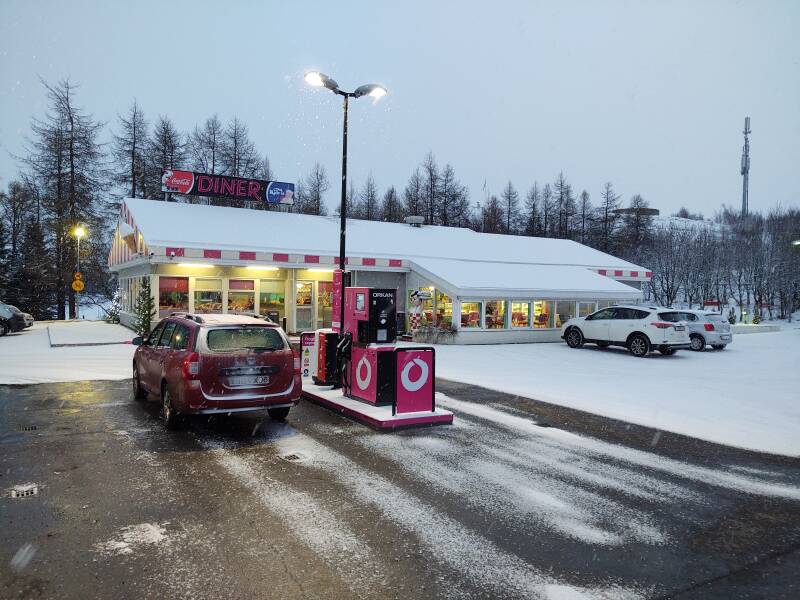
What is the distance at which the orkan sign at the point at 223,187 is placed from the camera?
25094 millimetres

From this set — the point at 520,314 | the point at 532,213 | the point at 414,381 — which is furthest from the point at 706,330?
the point at 532,213

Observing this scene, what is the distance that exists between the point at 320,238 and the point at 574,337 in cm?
1175

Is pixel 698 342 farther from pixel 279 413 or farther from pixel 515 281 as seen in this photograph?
pixel 279 413

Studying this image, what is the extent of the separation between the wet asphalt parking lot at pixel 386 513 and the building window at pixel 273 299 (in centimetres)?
1440

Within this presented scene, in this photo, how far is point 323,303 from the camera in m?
23.5

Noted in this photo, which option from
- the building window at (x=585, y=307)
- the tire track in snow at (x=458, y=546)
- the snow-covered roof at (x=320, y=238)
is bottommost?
the tire track in snow at (x=458, y=546)

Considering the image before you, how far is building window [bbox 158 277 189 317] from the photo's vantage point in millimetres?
20328

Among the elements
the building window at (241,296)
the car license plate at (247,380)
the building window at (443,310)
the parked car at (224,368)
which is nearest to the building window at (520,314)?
the building window at (443,310)

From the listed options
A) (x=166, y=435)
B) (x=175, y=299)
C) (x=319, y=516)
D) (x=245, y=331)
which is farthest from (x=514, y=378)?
(x=175, y=299)

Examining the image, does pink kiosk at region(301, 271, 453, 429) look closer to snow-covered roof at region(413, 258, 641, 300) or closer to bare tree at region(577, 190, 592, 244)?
snow-covered roof at region(413, 258, 641, 300)

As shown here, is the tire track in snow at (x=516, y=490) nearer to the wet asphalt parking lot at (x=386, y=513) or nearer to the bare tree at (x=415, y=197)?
the wet asphalt parking lot at (x=386, y=513)

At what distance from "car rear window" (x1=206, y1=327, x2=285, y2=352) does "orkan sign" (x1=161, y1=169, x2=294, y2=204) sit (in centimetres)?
1946

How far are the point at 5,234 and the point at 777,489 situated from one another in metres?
50.0

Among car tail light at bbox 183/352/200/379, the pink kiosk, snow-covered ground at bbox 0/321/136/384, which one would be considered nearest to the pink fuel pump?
the pink kiosk
